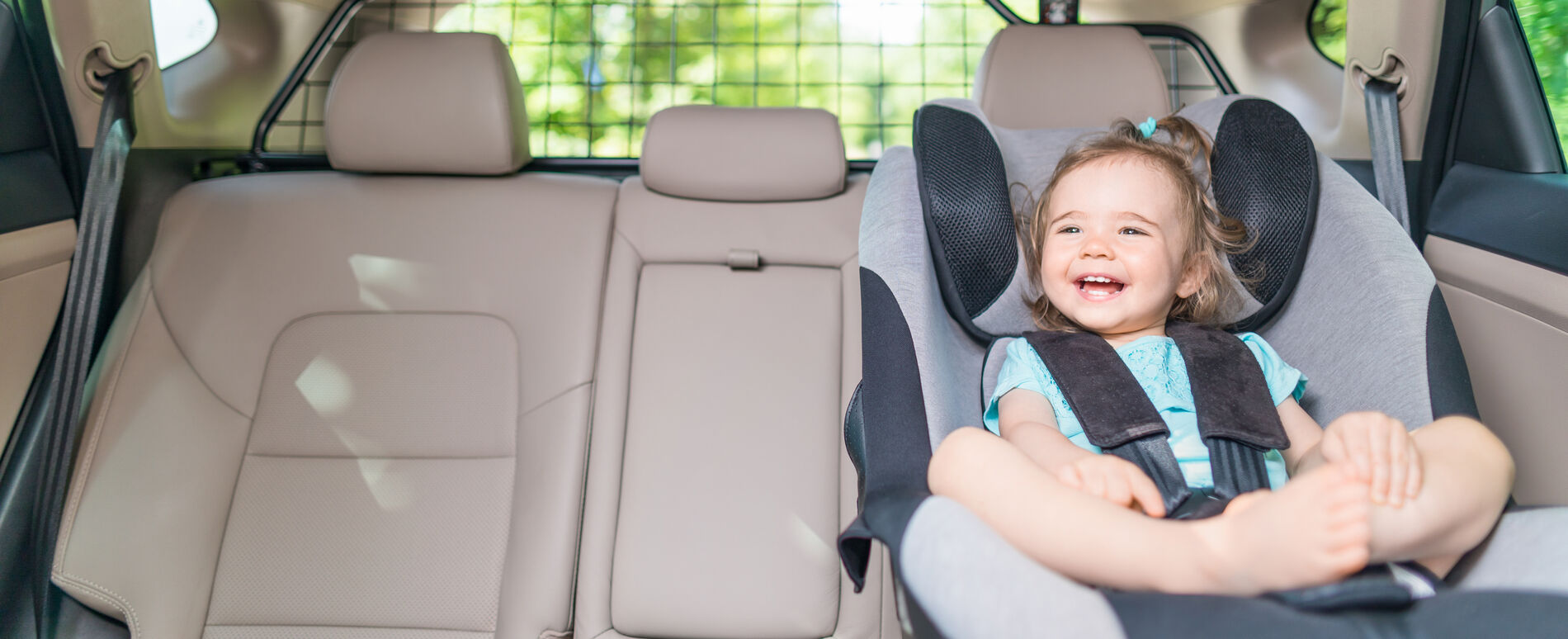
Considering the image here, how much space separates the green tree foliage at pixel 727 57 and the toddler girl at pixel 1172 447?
3.19 ft

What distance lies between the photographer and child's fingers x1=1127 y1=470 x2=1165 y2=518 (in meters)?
0.93

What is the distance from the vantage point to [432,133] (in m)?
1.82

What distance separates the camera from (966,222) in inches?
54.4

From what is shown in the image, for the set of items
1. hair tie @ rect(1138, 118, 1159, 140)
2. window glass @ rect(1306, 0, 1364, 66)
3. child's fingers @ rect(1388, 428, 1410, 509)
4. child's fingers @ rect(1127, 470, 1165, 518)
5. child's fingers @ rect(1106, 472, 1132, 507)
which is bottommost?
child's fingers @ rect(1127, 470, 1165, 518)

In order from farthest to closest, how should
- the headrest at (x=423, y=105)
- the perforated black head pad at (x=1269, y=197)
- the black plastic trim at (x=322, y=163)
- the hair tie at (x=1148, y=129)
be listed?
the black plastic trim at (x=322, y=163) < the headrest at (x=423, y=105) < the hair tie at (x=1148, y=129) < the perforated black head pad at (x=1269, y=197)

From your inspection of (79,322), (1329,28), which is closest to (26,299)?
(79,322)

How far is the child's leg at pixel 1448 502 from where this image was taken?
86 cm

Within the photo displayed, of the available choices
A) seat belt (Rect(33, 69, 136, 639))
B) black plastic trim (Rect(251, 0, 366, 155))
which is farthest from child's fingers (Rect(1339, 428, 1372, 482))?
black plastic trim (Rect(251, 0, 366, 155))

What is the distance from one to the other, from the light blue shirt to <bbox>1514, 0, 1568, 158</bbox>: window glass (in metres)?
0.62

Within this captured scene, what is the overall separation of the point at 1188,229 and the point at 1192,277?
0.26 ft

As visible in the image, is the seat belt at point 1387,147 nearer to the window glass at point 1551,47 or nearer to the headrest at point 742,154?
the window glass at point 1551,47

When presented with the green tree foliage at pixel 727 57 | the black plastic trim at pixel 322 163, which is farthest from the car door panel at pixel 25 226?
the green tree foliage at pixel 727 57

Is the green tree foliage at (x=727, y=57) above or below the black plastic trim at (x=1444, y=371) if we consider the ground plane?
above

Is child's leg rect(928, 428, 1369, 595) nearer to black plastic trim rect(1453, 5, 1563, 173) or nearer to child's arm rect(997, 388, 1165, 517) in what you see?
child's arm rect(997, 388, 1165, 517)
